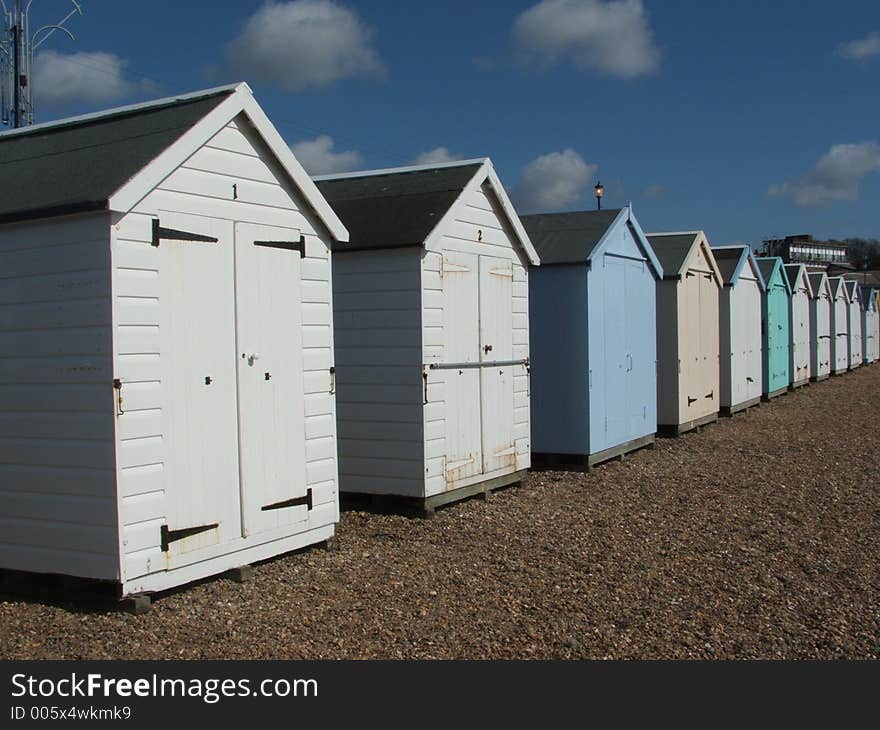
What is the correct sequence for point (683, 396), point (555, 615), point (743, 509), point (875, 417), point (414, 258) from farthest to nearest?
point (875, 417) < point (683, 396) < point (743, 509) < point (414, 258) < point (555, 615)

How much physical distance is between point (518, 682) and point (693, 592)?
2106 mm

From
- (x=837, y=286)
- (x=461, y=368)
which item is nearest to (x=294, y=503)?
(x=461, y=368)

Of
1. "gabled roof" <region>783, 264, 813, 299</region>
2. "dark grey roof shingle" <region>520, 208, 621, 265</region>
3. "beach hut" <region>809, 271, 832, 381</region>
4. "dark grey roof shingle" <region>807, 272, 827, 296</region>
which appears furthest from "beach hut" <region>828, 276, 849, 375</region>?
"dark grey roof shingle" <region>520, 208, 621, 265</region>

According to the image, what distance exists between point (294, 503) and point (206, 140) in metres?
2.54

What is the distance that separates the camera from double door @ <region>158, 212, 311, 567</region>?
6148mm

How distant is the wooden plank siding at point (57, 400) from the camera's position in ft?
18.9

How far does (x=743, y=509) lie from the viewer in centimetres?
936

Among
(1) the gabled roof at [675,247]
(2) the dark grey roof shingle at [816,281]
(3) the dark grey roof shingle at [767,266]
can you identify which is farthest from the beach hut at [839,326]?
(1) the gabled roof at [675,247]

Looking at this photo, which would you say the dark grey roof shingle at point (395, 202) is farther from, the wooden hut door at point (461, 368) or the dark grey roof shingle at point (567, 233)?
the dark grey roof shingle at point (567, 233)

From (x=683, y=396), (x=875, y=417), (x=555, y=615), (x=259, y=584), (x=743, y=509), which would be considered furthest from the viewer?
(x=875, y=417)

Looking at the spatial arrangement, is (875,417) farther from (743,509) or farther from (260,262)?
(260,262)

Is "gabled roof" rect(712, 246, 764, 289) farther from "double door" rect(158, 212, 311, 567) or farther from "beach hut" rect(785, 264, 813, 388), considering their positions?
"double door" rect(158, 212, 311, 567)

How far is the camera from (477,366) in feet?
31.3

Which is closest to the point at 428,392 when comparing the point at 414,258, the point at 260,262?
the point at 414,258
